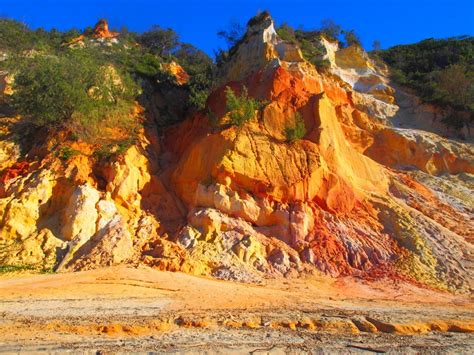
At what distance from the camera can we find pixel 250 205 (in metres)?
13.8

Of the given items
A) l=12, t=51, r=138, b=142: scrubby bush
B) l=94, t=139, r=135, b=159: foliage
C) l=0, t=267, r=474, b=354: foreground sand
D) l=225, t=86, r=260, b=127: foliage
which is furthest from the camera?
l=225, t=86, r=260, b=127: foliage

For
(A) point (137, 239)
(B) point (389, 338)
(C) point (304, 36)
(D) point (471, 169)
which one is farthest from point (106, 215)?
(C) point (304, 36)

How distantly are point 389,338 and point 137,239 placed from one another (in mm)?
7459

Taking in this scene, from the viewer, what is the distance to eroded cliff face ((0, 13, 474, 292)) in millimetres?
12336

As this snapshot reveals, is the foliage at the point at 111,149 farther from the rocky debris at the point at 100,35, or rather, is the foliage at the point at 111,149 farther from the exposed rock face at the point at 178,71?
the rocky debris at the point at 100,35

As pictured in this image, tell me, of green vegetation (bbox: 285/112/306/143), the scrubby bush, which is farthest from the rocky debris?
green vegetation (bbox: 285/112/306/143)

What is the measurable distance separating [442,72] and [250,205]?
1680 cm

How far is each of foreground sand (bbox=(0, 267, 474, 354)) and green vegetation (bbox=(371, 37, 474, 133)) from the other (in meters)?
13.9

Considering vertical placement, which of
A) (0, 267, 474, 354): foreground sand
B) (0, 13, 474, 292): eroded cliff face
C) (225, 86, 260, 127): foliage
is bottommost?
(0, 267, 474, 354): foreground sand

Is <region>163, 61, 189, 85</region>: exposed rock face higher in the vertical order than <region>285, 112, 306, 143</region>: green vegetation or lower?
higher

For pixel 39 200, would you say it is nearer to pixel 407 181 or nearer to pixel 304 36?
pixel 407 181

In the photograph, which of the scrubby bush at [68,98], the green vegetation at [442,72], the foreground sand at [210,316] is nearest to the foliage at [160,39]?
the green vegetation at [442,72]

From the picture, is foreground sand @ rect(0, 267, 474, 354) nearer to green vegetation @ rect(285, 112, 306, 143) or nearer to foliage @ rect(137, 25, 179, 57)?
green vegetation @ rect(285, 112, 306, 143)

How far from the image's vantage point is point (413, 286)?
39.5ft
